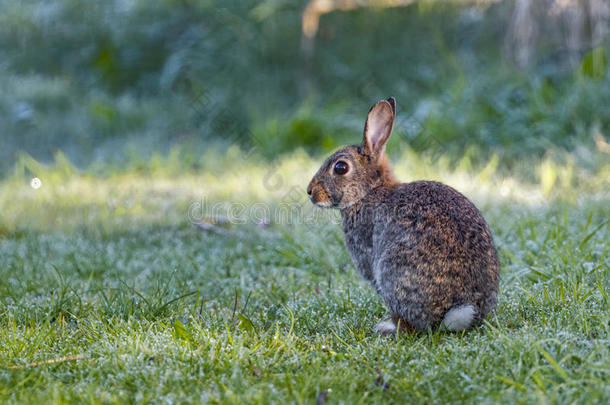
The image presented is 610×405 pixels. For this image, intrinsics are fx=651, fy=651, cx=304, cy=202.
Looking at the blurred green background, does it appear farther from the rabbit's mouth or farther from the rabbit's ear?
the rabbit's mouth

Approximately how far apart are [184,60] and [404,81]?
320 centimetres

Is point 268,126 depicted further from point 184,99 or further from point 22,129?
point 22,129

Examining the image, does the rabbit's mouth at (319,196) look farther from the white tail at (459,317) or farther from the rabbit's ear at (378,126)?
the white tail at (459,317)

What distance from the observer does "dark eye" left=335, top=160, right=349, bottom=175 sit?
333cm

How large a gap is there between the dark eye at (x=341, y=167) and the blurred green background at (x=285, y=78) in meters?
3.70

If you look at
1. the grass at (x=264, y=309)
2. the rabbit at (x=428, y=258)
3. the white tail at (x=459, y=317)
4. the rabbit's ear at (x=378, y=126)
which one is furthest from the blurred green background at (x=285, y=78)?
the white tail at (x=459, y=317)

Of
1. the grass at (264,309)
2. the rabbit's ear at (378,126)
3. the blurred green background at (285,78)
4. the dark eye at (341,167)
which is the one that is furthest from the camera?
the blurred green background at (285,78)

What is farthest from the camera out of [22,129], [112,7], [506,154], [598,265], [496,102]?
[112,7]

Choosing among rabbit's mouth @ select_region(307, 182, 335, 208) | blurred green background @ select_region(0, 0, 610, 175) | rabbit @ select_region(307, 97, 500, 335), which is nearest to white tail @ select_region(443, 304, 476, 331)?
rabbit @ select_region(307, 97, 500, 335)

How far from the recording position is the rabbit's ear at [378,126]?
3.21m

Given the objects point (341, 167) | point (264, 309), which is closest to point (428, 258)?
point (341, 167)

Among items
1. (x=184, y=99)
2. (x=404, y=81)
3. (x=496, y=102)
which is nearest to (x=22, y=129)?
(x=184, y=99)

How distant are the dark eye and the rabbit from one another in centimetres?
25

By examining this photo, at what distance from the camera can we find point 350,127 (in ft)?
25.1
